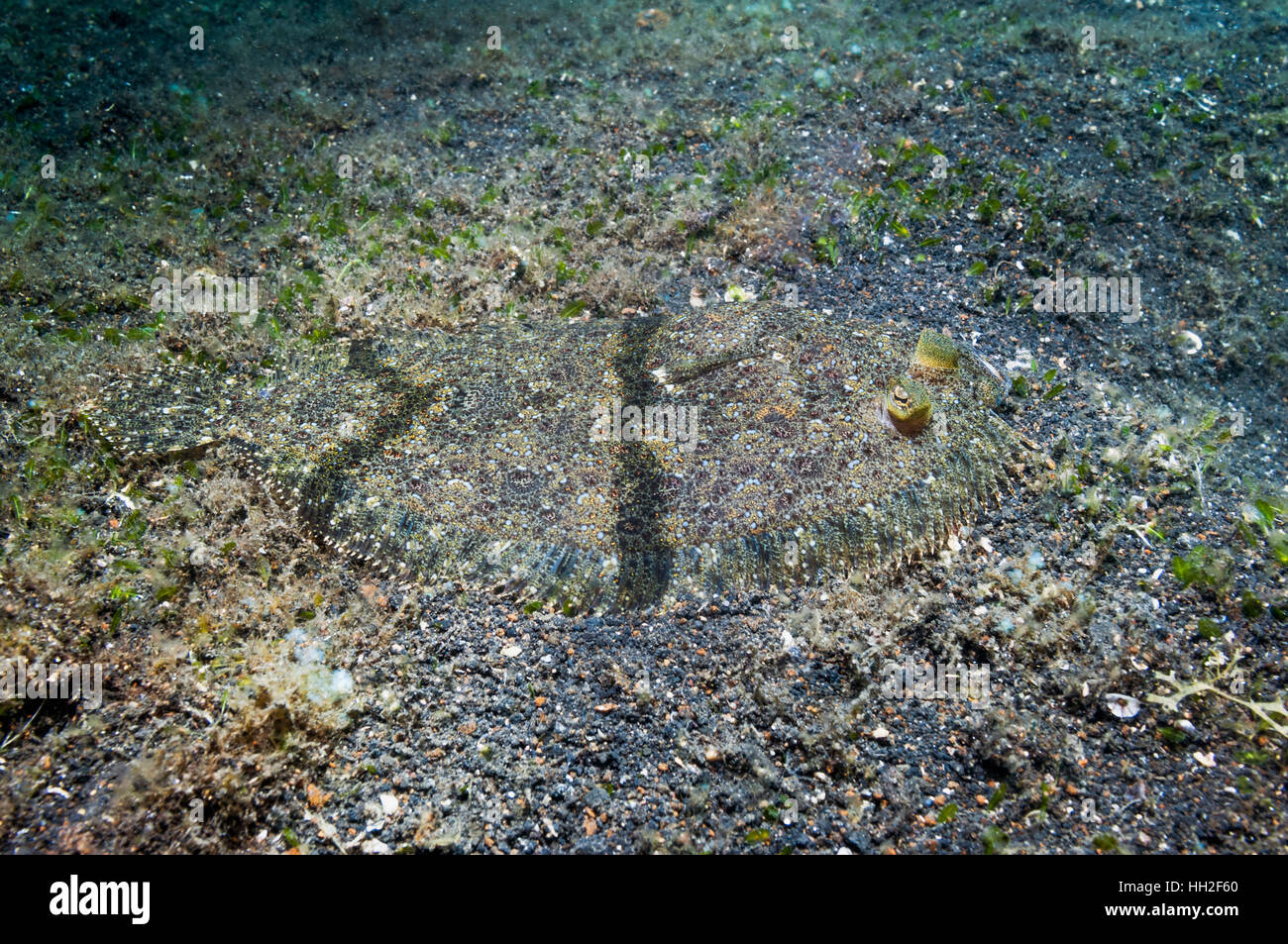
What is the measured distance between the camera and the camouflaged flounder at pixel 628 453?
10.2 ft

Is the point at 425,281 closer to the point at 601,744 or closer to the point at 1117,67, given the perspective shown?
the point at 601,744

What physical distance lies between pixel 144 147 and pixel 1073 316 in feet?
24.7

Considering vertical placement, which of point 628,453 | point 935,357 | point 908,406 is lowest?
point 628,453

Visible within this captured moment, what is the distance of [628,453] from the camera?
10.5ft

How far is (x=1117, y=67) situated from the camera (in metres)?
6.89

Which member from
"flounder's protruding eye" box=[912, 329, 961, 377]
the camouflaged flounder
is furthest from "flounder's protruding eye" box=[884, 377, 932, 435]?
"flounder's protruding eye" box=[912, 329, 961, 377]

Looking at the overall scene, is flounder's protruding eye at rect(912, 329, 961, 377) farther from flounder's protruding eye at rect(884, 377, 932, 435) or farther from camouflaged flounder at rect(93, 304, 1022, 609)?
flounder's protruding eye at rect(884, 377, 932, 435)

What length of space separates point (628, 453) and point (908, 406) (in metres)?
1.33

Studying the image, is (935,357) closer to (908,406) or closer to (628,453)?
(908,406)

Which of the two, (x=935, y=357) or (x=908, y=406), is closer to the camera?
(x=908, y=406)

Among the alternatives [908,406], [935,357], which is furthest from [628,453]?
[935,357]

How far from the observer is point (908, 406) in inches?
123

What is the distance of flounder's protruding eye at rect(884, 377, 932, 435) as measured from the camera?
3117 millimetres

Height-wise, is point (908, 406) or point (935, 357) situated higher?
point (935, 357)
